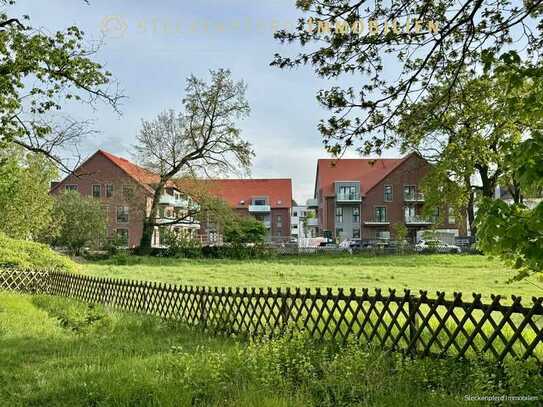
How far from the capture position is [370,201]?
68688 millimetres

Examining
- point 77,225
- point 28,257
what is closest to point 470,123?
point 28,257

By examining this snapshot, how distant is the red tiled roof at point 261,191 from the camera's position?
83.3m

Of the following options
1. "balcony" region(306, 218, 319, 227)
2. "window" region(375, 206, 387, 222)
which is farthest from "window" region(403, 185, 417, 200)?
"balcony" region(306, 218, 319, 227)

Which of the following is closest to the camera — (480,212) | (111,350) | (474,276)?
(480,212)

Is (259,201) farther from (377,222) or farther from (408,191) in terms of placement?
(408,191)

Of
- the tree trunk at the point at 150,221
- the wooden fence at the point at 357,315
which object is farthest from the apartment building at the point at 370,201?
the wooden fence at the point at 357,315

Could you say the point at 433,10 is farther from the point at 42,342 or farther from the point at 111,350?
the point at 42,342

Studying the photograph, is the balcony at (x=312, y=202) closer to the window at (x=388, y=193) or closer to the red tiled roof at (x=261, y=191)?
the red tiled roof at (x=261, y=191)

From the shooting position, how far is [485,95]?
7754 mm

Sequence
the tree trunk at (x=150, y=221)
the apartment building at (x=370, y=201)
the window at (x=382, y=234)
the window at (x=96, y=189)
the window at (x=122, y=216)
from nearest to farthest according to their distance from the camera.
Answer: the tree trunk at (x=150, y=221) → the window at (x=122, y=216) → the window at (x=96, y=189) → the apartment building at (x=370, y=201) → the window at (x=382, y=234)

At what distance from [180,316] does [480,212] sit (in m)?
7.28

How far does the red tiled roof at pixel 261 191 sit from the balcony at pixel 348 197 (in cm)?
1439

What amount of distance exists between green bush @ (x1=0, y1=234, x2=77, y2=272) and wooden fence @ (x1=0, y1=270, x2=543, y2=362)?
2.46 meters

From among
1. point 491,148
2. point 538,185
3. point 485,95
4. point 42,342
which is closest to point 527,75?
point 538,185
